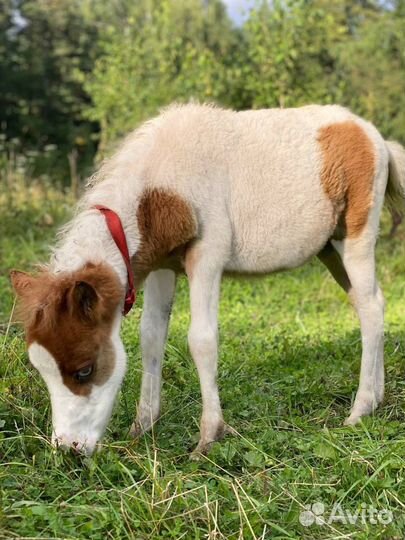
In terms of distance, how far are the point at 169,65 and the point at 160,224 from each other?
46.6 ft

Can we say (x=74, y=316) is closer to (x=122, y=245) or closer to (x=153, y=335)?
(x=122, y=245)

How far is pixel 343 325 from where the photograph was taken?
683 cm

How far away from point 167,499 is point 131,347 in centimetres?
255

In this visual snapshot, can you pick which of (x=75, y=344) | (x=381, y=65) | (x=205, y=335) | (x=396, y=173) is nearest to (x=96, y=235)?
(x=75, y=344)

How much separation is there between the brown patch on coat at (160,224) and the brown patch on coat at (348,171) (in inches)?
40.0

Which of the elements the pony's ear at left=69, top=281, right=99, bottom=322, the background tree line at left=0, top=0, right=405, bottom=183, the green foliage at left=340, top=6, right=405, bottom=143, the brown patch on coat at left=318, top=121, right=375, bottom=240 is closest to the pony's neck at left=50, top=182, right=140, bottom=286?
the pony's ear at left=69, top=281, right=99, bottom=322

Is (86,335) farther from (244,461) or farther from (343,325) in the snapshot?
(343,325)

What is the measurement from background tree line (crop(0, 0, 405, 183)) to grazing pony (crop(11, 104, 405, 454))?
Result: 12.5 feet

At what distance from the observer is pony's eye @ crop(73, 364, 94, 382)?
3.30 m

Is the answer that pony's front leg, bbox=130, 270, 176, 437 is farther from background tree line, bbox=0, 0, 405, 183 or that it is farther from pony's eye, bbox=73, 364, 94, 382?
background tree line, bbox=0, 0, 405, 183

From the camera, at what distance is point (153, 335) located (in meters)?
4.28

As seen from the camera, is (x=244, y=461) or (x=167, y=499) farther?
(x=244, y=461)

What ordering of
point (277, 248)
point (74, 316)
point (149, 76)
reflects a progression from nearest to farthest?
point (74, 316)
point (277, 248)
point (149, 76)

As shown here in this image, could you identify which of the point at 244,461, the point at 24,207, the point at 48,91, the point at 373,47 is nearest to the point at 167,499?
the point at 244,461
